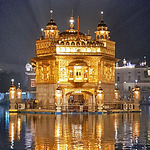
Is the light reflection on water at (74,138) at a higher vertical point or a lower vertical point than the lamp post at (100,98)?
lower

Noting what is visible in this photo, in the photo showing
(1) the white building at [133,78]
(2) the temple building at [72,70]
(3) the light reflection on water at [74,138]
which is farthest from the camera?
(1) the white building at [133,78]

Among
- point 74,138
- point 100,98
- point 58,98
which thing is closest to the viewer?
point 74,138

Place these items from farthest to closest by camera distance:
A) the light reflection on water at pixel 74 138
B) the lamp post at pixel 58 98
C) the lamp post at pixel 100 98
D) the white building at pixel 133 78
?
the white building at pixel 133 78, the lamp post at pixel 100 98, the lamp post at pixel 58 98, the light reflection on water at pixel 74 138

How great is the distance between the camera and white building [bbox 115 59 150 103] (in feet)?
303

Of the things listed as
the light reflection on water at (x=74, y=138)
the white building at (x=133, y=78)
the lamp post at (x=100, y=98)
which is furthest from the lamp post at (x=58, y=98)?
the white building at (x=133, y=78)

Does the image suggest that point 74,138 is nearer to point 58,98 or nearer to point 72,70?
point 58,98

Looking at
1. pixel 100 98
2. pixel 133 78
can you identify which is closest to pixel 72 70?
pixel 100 98

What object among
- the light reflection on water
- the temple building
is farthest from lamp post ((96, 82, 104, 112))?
the light reflection on water

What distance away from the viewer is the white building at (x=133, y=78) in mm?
92500

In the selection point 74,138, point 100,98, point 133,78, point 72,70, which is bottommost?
point 74,138

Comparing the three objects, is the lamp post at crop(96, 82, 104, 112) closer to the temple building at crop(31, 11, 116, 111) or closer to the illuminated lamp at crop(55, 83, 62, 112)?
the temple building at crop(31, 11, 116, 111)

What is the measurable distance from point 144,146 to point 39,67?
1031 inches

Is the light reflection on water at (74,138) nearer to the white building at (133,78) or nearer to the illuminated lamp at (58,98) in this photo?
the illuminated lamp at (58,98)

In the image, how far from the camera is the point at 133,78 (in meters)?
92.8
